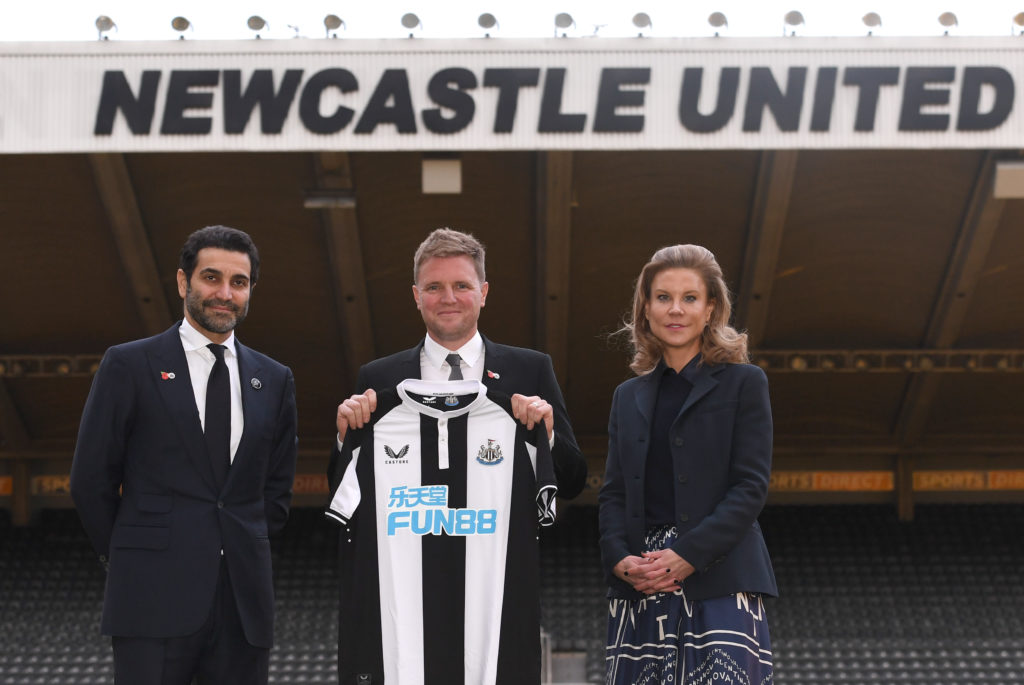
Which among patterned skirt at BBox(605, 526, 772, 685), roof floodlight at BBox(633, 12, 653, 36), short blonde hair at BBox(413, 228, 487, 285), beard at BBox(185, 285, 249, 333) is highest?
roof floodlight at BBox(633, 12, 653, 36)

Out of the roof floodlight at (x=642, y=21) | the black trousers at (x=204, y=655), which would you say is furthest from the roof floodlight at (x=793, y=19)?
the black trousers at (x=204, y=655)

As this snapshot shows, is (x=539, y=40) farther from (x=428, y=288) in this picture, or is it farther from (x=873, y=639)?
(x=873, y=639)

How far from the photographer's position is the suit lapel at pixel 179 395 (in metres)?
3.60

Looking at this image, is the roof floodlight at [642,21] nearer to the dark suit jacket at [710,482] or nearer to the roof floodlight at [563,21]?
the roof floodlight at [563,21]

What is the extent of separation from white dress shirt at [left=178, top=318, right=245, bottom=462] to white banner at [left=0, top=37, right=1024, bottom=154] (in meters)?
7.06

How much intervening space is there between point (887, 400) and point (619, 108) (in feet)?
26.3

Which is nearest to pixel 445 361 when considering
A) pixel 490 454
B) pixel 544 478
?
pixel 490 454

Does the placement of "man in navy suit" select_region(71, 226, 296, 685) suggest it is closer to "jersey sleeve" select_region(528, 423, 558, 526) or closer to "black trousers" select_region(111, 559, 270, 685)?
"black trousers" select_region(111, 559, 270, 685)

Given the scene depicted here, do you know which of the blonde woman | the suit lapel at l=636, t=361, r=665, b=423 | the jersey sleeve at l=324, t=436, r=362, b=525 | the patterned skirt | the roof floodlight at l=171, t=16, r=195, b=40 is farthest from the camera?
the roof floodlight at l=171, t=16, r=195, b=40

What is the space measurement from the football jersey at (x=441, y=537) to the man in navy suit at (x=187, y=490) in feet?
1.00

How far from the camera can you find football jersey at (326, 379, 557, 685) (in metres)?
3.59

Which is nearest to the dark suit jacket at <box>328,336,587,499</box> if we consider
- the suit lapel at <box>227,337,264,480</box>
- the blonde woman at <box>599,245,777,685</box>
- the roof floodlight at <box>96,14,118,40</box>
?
the blonde woman at <box>599,245,777,685</box>

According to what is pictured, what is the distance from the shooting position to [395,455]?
3.78 meters

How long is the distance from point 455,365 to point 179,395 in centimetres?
93
